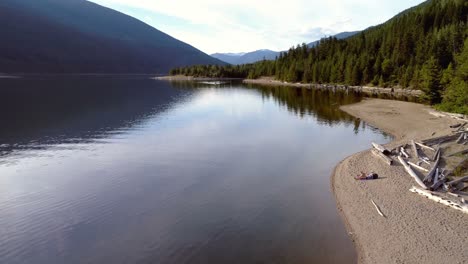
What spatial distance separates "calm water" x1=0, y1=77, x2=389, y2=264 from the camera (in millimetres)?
18875

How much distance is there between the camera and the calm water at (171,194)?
743 inches

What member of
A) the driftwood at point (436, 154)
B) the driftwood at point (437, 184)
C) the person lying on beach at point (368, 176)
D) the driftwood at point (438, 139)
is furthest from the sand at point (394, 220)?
the driftwood at point (438, 139)

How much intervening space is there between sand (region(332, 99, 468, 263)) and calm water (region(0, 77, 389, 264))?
129 centimetres

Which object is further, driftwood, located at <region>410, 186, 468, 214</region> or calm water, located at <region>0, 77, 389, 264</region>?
driftwood, located at <region>410, 186, 468, 214</region>

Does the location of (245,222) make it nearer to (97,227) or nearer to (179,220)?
(179,220)

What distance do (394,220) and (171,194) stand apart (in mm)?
17833

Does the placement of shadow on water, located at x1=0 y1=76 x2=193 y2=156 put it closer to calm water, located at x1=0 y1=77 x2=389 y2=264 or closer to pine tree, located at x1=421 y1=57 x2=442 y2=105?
calm water, located at x1=0 y1=77 x2=389 y2=264

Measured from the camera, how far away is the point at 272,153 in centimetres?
3984

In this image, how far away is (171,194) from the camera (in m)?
26.9

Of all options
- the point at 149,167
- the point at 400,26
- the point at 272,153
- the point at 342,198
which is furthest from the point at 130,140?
the point at 400,26

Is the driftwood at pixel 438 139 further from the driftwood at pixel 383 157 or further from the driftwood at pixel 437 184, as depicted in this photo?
the driftwood at pixel 437 184

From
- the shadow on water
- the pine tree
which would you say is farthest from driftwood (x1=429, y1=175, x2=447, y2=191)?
the pine tree

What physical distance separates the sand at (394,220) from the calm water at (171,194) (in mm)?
1290

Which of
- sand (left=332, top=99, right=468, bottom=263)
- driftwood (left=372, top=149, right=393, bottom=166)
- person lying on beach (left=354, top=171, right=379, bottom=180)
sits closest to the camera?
sand (left=332, top=99, right=468, bottom=263)
